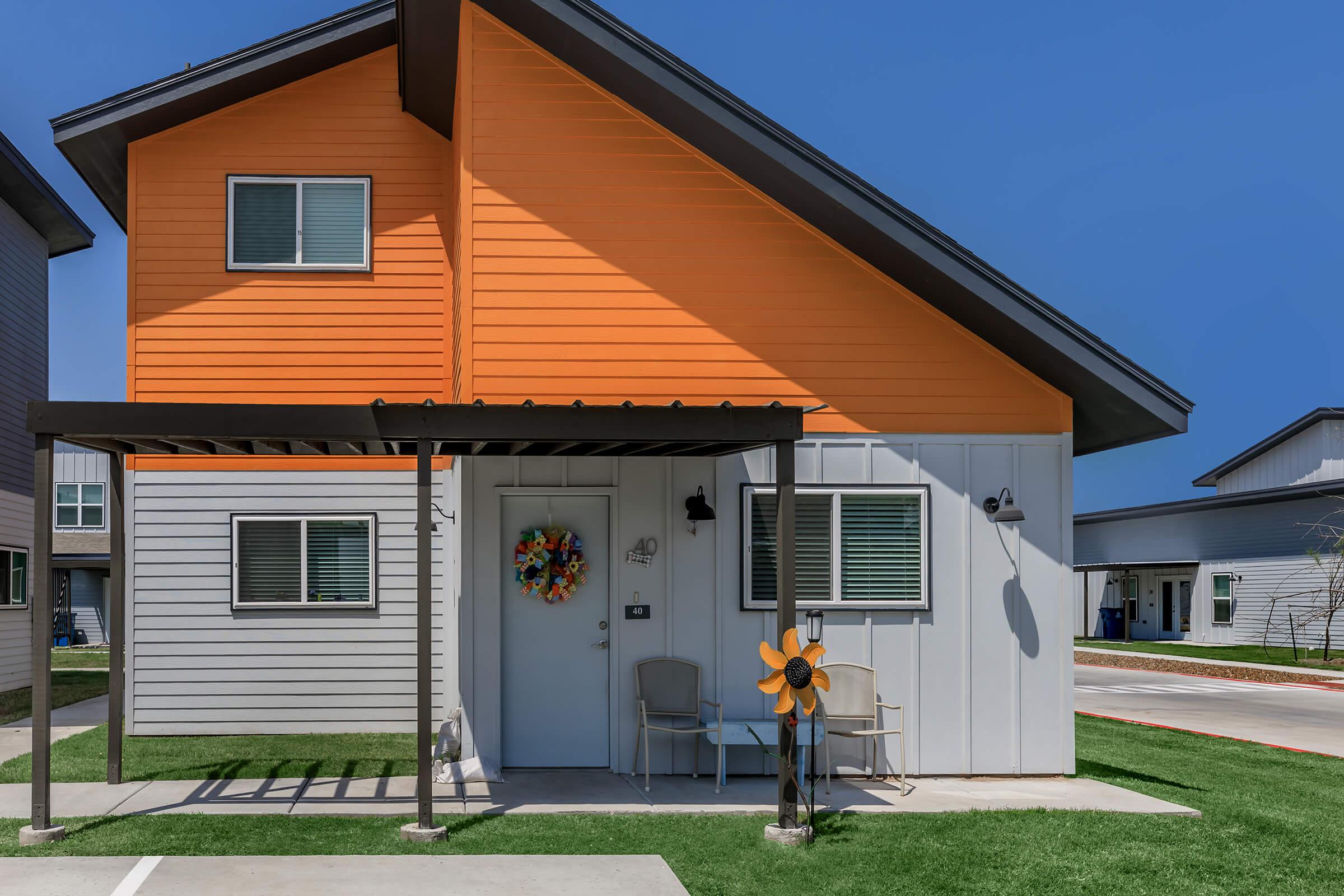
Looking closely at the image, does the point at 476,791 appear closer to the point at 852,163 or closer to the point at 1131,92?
the point at 852,163

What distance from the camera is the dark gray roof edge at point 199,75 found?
998 cm

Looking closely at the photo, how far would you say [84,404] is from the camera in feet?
21.7

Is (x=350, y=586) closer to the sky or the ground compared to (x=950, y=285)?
closer to the ground

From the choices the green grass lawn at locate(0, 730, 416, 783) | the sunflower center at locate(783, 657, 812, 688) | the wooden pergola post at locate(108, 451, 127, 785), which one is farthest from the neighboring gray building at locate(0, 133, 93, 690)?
the sunflower center at locate(783, 657, 812, 688)

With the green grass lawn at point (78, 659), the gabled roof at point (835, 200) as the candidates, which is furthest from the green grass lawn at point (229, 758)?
the green grass lawn at point (78, 659)

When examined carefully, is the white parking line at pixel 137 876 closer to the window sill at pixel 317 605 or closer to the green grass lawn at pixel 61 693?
the window sill at pixel 317 605

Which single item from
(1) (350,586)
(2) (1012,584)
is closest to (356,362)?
(1) (350,586)

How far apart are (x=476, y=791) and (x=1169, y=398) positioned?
19.6 ft

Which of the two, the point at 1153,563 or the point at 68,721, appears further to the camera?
the point at 1153,563

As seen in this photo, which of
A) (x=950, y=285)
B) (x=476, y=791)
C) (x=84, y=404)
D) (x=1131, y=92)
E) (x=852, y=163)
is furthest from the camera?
(x=1131, y=92)

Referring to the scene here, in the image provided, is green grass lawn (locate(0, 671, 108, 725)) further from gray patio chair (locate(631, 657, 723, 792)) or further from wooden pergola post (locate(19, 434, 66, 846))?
gray patio chair (locate(631, 657, 723, 792))

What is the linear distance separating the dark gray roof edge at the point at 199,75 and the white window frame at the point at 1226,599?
26.6 meters

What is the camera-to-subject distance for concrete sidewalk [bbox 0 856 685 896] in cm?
562

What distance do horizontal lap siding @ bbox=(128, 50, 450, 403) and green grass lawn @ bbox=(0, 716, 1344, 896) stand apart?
4596mm
